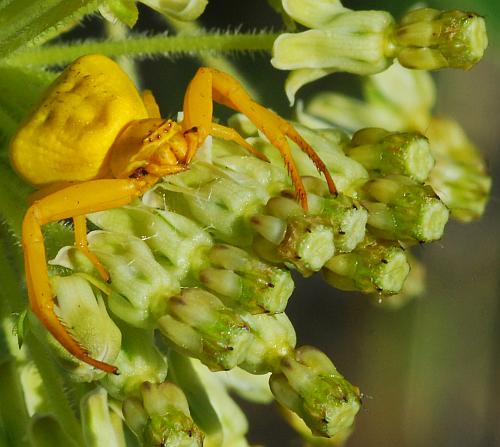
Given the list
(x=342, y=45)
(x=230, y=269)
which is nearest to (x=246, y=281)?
(x=230, y=269)

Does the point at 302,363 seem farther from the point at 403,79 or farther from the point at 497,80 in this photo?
the point at 497,80

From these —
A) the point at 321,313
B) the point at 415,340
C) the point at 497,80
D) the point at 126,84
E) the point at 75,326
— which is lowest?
the point at 415,340

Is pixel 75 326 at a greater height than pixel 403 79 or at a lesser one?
greater

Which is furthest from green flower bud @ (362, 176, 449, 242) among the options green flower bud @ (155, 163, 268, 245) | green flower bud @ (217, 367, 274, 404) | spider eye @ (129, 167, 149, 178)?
green flower bud @ (217, 367, 274, 404)

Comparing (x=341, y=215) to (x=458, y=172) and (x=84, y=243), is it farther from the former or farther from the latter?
(x=458, y=172)

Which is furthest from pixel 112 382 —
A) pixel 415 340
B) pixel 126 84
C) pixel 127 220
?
pixel 415 340

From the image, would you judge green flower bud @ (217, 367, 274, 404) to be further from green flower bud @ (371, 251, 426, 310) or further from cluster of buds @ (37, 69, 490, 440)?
cluster of buds @ (37, 69, 490, 440)

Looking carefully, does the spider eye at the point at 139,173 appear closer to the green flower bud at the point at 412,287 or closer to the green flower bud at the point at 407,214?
the green flower bud at the point at 407,214
